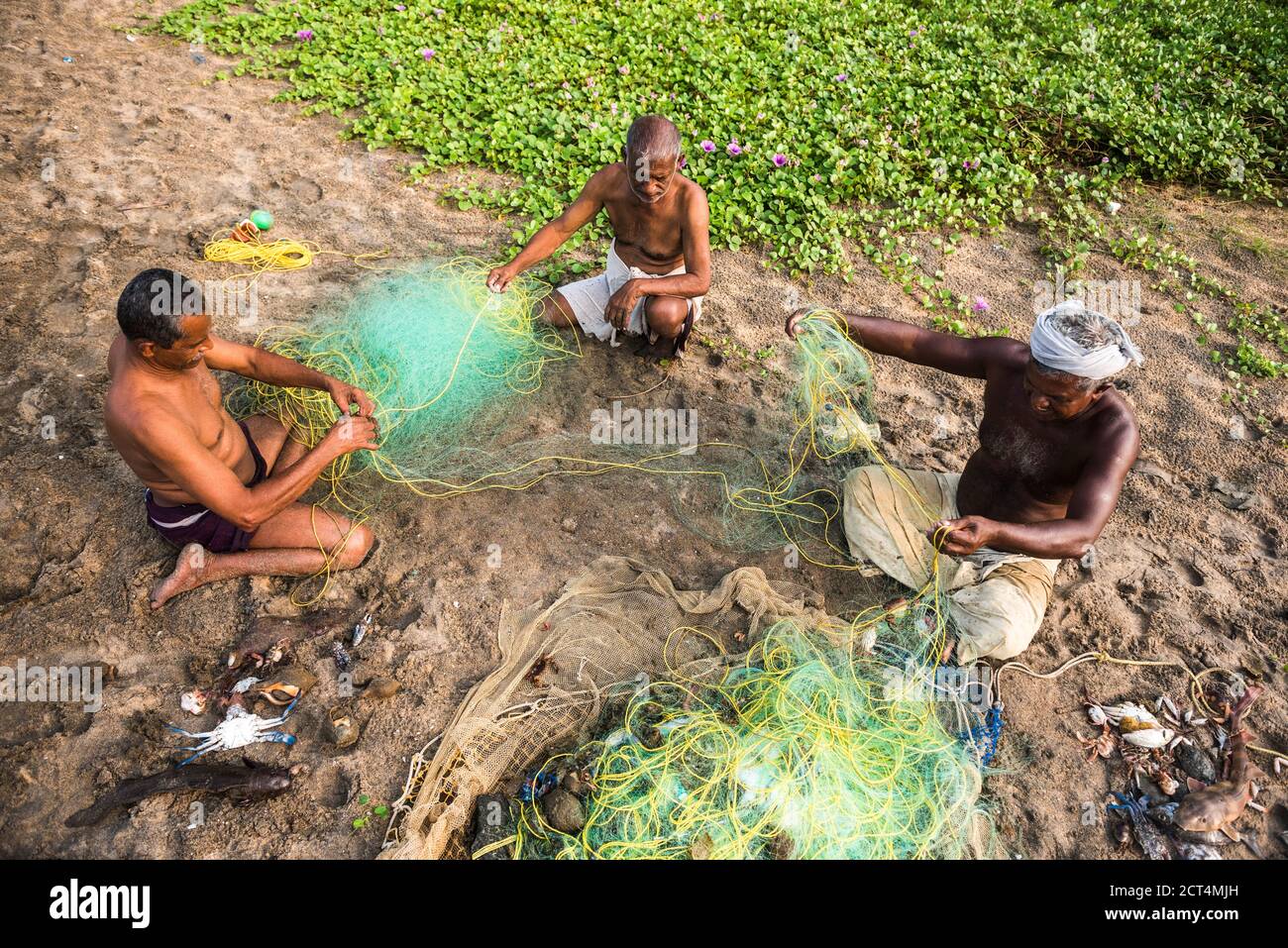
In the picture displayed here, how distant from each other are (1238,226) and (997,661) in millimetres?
4966

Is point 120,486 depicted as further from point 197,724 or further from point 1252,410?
point 1252,410

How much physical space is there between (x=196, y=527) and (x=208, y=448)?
0.41m

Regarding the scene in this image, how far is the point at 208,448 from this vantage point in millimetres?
3494

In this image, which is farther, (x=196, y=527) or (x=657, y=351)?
(x=657, y=351)

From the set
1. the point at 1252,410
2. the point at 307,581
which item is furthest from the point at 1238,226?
the point at 307,581

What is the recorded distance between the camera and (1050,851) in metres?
3.16

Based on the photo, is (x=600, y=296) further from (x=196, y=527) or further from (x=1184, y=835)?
(x=1184, y=835)

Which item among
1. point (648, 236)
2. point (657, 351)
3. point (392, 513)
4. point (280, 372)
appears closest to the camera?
point (280, 372)

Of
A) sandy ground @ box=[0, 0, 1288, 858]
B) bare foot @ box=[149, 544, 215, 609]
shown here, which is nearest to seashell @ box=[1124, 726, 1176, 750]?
sandy ground @ box=[0, 0, 1288, 858]

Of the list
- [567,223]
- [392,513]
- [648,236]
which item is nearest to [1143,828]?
[392,513]

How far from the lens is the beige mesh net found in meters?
3.05

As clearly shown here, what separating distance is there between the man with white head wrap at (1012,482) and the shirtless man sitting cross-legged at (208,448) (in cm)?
247

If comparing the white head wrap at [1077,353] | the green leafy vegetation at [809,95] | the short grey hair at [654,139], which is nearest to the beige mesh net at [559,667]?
the white head wrap at [1077,353]

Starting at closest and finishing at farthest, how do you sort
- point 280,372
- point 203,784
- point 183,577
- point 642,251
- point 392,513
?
point 203,784, point 183,577, point 280,372, point 392,513, point 642,251
